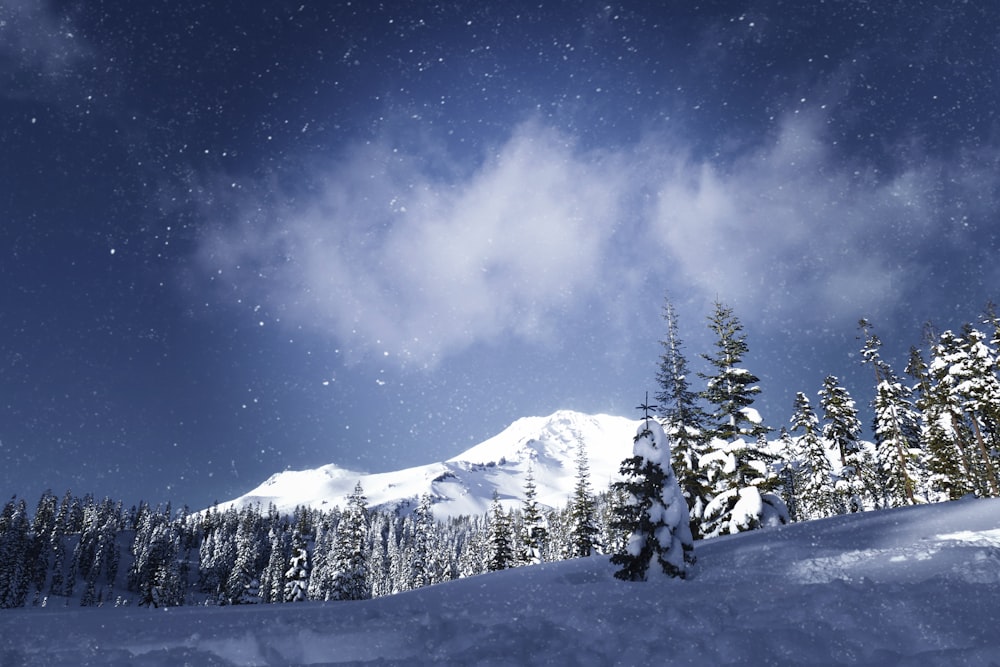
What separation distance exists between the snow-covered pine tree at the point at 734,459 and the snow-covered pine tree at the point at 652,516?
273 inches

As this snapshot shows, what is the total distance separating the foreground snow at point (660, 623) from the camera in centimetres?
625

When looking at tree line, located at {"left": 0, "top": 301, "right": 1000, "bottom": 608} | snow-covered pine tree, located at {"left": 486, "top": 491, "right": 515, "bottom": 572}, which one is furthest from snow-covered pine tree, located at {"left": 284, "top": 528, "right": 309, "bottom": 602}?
snow-covered pine tree, located at {"left": 486, "top": 491, "right": 515, "bottom": 572}

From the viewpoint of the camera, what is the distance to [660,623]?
7535 millimetres

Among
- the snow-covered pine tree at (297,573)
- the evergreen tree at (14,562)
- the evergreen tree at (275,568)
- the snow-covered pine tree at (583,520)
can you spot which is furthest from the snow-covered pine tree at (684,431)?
the evergreen tree at (14,562)

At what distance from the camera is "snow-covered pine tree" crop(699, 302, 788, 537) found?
20.0 metres

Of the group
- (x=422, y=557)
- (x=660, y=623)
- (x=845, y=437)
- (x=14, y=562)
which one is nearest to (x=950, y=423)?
(x=845, y=437)

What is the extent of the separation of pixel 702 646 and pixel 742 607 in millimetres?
1897

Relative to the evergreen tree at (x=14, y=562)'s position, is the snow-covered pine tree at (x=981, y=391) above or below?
above

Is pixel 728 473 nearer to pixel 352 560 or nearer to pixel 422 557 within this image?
pixel 352 560

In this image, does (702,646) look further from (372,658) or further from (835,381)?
(835,381)

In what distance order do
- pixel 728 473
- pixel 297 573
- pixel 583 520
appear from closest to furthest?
1. pixel 728 473
2. pixel 583 520
3. pixel 297 573

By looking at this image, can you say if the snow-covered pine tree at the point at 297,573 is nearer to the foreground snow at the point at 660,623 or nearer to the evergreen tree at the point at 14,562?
the foreground snow at the point at 660,623

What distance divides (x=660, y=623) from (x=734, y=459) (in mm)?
15578

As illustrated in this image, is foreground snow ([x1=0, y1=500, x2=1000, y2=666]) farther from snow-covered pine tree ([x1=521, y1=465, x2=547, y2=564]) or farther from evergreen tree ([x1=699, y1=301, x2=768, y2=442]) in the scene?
snow-covered pine tree ([x1=521, y1=465, x2=547, y2=564])
